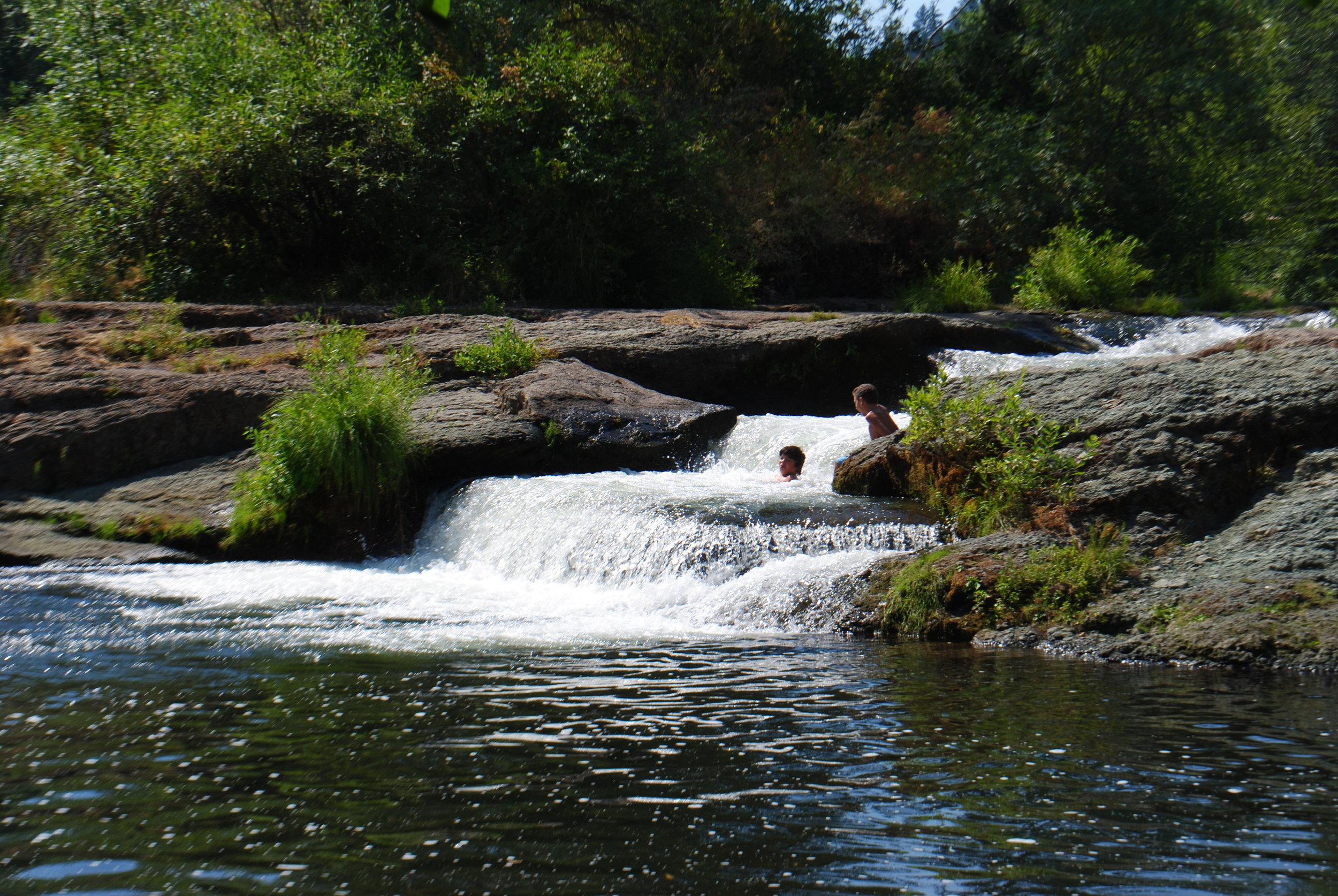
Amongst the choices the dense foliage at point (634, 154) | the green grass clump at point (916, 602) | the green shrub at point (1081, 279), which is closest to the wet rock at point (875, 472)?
the green grass clump at point (916, 602)

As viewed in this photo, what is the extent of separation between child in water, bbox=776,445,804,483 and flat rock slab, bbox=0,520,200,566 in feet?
17.8

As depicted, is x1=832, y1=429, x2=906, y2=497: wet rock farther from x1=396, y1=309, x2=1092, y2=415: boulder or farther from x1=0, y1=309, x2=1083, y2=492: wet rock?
x1=396, y1=309, x2=1092, y2=415: boulder

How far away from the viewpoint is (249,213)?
696 inches

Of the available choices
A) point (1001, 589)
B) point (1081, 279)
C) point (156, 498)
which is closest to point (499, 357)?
point (156, 498)

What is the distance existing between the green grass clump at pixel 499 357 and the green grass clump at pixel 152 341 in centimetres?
313

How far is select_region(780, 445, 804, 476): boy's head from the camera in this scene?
432 inches

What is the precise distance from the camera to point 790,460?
36.0ft

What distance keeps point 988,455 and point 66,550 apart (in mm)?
7782

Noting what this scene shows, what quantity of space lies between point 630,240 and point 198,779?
16.1 m

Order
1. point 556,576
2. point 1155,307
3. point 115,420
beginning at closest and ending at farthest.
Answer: point 556,576 < point 115,420 < point 1155,307

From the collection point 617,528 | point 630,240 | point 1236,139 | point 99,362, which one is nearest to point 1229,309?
point 1236,139

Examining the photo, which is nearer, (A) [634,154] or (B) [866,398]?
(B) [866,398]

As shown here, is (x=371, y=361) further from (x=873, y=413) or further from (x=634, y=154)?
(x=634, y=154)

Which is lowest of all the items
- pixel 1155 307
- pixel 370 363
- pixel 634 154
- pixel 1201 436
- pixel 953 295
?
pixel 1201 436
